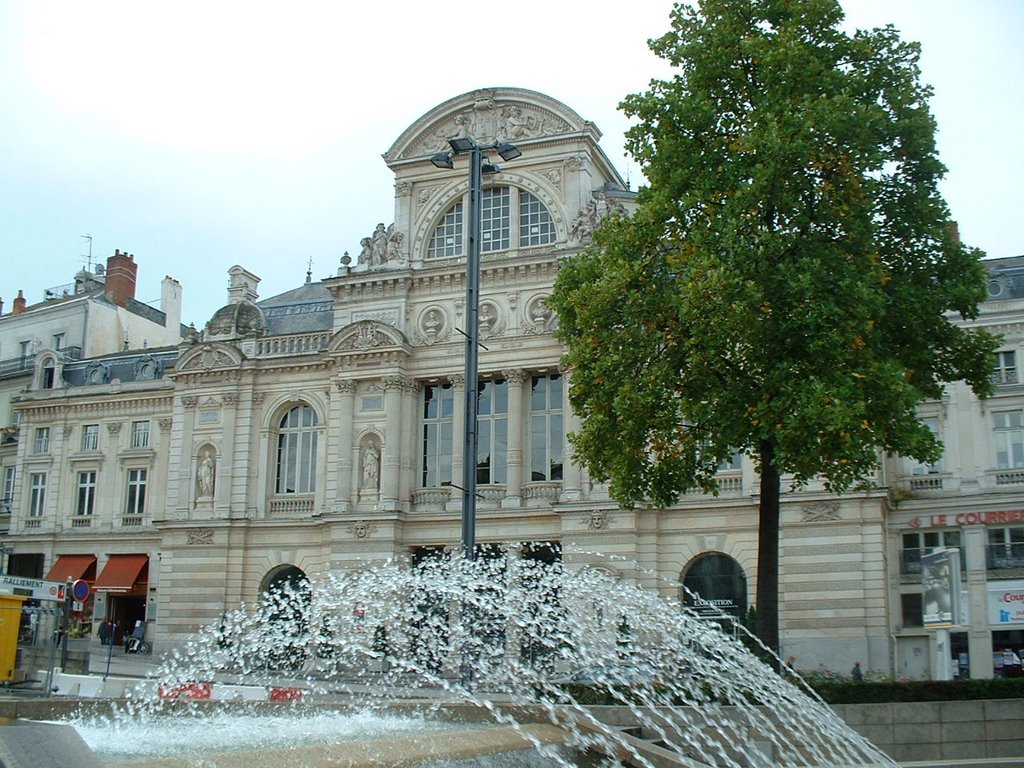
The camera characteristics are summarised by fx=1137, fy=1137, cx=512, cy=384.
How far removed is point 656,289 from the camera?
22.0 metres

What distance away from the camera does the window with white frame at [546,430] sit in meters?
38.5

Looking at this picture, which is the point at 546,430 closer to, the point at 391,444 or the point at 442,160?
the point at 391,444

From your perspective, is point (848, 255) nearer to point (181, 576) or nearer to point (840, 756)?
point (840, 756)

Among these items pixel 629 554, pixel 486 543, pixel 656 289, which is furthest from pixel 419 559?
pixel 656 289

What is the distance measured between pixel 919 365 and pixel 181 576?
29601 millimetres

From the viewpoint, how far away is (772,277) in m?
20.6

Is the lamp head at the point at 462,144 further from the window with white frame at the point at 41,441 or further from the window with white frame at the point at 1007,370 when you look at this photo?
the window with white frame at the point at 41,441

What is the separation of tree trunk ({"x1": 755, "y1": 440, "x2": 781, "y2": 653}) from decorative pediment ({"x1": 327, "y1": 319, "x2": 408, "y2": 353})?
2065 centimetres

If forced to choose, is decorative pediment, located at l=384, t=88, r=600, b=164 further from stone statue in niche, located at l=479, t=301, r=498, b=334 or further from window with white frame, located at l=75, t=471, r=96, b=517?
window with white frame, located at l=75, t=471, r=96, b=517

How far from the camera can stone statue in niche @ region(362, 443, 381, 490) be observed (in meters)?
39.8

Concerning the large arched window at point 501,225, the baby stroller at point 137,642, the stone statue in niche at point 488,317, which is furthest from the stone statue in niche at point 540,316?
the baby stroller at point 137,642

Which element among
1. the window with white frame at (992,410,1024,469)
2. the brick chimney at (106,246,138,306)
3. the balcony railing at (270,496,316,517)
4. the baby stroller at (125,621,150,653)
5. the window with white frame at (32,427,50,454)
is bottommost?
the baby stroller at (125,621,150,653)

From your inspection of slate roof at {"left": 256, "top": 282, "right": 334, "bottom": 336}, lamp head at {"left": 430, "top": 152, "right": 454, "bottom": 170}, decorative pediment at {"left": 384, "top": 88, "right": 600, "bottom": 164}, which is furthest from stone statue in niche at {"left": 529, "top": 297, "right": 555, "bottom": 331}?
lamp head at {"left": 430, "top": 152, "right": 454, "bottom": 170}

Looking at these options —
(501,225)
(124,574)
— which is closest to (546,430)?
(501,225)
